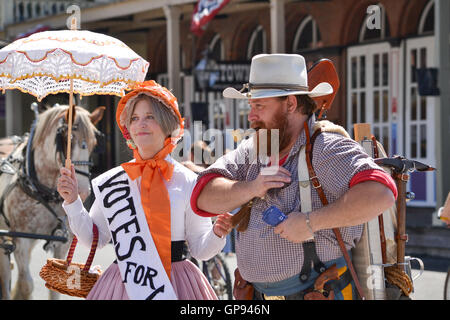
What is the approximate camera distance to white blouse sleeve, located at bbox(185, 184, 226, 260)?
3.51 m

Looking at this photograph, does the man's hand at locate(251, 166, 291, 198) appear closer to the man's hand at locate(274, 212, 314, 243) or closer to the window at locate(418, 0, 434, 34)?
the man's hand at locate(274, 212, 314, 243)

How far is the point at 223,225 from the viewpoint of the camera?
3.23 meters

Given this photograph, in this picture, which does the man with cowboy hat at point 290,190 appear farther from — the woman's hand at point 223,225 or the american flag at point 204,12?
the american flag at point 204,12

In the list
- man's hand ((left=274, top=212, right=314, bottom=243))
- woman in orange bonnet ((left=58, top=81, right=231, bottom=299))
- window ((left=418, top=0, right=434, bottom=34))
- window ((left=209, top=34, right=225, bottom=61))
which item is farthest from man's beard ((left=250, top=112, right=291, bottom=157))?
window ((left=209, top=34, right=225, bottom=61))

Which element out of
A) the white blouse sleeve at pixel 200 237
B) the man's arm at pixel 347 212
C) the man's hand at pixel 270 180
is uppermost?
the man's hand at pixel 270 180

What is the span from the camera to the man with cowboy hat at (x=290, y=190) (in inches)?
105

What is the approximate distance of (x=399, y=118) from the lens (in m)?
13.3

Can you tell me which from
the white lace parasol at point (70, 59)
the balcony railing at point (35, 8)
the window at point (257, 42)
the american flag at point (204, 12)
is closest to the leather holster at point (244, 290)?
the white lace parasol at point (70, 59)

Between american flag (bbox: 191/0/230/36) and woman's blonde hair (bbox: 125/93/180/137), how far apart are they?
956cm

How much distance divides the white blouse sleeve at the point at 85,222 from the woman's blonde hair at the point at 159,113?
1.53 ft

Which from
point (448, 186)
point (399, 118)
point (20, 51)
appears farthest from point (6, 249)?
point (399, 118)

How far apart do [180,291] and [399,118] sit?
416 inches

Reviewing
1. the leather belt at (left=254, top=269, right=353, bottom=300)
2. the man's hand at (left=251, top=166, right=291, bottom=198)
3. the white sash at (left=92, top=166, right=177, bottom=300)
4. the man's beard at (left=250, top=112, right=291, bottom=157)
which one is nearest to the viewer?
the man's hand at (left=251, top=166, right=291, bottom=198)

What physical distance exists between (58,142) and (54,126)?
0.60 ft
